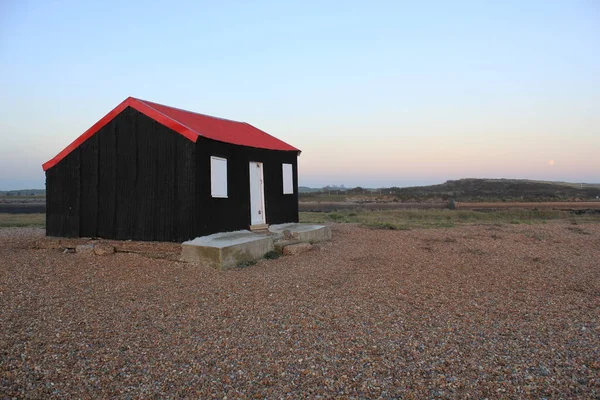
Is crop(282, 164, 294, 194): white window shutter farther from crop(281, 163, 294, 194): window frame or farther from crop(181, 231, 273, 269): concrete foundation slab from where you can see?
crop(181, 231, 273, 269): concrete foundation slab

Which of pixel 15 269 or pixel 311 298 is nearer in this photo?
pixel 311 298

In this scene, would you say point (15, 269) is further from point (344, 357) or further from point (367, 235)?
point (367, 235)

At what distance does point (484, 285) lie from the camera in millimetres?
8227

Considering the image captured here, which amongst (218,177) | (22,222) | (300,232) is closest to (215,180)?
(218,177)

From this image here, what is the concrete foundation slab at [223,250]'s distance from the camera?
9.28 m

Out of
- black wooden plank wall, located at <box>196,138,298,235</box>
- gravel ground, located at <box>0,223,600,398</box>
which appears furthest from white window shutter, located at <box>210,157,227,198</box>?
gravel ground, located at <box>0,223,600,398</box>

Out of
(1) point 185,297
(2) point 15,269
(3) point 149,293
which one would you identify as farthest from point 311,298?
(2) point 15,269

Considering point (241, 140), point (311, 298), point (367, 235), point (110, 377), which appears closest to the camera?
point (110, 377)

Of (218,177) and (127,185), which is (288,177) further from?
(127,185)

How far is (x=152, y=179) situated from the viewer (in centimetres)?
1074

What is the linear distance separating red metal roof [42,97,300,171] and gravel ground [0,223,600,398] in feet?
11.2

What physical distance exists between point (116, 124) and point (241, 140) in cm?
368

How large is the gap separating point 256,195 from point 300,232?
1946 millimetres

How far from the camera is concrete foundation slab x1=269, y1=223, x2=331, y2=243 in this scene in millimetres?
12367
